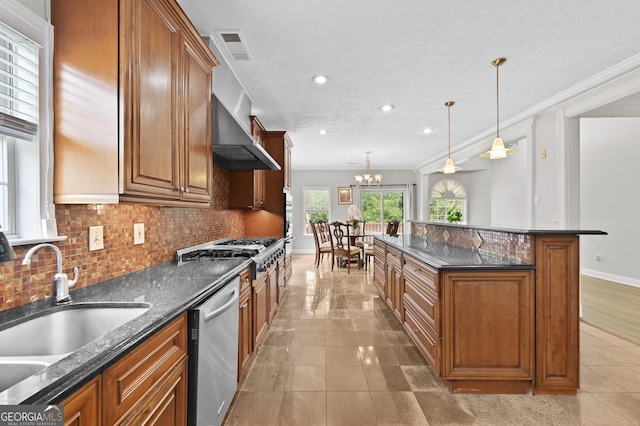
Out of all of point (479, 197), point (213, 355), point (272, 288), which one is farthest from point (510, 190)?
point (213, 355)

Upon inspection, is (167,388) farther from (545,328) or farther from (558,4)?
(558,4)

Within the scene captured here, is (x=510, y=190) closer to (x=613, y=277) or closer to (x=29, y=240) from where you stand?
(x=613, y=277)

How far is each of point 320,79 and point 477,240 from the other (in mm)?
2193

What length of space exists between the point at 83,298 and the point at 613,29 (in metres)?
3.82

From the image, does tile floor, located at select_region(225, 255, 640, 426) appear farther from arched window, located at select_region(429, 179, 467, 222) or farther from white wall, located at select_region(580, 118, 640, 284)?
arched window, located at select_region(429, 179, 467, 222)

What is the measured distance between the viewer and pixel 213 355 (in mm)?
1435

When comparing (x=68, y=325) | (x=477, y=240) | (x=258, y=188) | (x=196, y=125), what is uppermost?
(x=196, y=125)

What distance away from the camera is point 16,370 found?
30.4 inches

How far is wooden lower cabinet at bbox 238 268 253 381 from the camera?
1.96 metres

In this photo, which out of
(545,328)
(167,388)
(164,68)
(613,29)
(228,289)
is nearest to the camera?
(167,388)

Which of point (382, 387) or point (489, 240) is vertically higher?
point (489, 240)

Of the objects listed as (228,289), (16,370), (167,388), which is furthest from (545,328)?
(16,370)

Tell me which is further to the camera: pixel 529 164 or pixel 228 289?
pixel 529 164

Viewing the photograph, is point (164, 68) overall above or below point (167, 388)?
above
